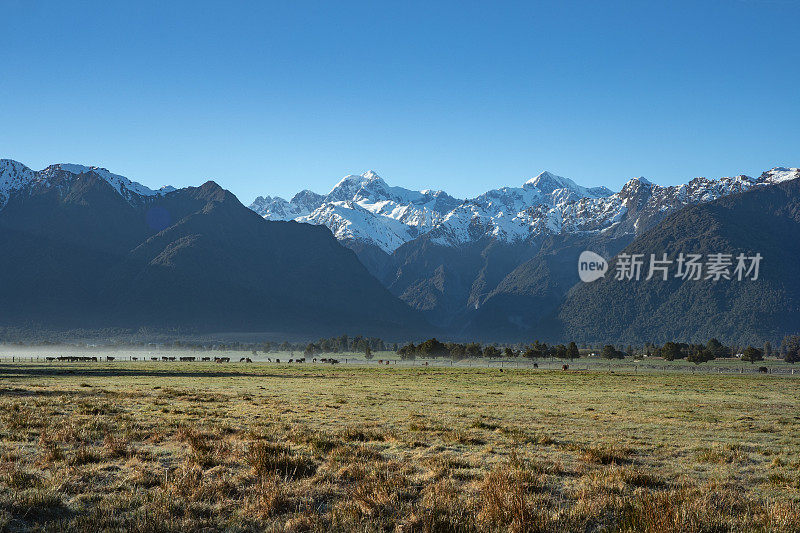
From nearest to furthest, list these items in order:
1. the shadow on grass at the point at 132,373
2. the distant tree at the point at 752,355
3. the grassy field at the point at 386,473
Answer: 1. the grassy field at the point at 386,473
2. the shadow on grass at the point at 132,373
3. the distant tree at the point at 752,355

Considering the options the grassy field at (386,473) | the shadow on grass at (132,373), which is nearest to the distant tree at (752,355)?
the shadow on grass at (132,373)

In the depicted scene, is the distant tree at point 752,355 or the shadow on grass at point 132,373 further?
the distant tree at point 752,355

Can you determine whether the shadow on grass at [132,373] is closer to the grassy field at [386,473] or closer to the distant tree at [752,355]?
the grassy field at [386,473]

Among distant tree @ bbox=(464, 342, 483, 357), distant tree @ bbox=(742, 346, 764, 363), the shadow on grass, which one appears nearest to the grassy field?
the shadow on grass

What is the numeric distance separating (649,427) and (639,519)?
17.9 m

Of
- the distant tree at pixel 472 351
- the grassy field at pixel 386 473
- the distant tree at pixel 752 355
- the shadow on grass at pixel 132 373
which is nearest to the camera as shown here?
the grassy field at pixel 386 473

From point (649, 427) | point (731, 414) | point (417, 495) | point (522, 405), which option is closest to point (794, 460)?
point (649, 427)

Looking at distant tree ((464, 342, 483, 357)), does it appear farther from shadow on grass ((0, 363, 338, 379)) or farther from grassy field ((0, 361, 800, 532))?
grassy field ((0, 361, 800, 532))

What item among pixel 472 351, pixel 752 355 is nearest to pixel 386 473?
pixel 472 351

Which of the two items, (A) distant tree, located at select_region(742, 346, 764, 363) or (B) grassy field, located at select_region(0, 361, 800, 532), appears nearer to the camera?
(B) grassy field, located at select_region(0, 361, 800, 532)

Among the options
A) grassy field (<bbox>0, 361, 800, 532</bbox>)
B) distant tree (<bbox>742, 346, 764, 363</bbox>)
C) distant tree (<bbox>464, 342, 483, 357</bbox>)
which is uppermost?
grassy field (<bbox>0, 361, 800, 532</bbox>)

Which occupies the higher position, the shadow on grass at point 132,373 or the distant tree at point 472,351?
the shadow on grass at point 132,373

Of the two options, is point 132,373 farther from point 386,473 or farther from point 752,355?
point 752,355

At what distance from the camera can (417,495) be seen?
42.8 feet
